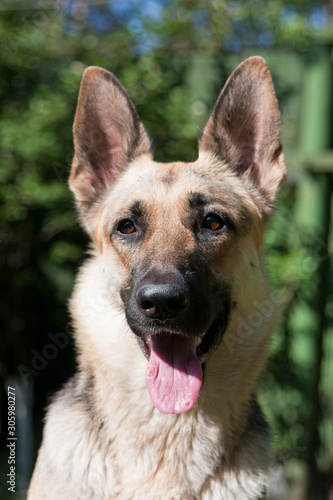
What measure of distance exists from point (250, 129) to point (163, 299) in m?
1.47

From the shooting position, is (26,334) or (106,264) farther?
(26,334)

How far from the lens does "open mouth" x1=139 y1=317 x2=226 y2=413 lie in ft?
7.61

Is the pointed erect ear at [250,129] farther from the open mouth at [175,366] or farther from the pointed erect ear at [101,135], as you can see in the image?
the open mouth at [175,366]

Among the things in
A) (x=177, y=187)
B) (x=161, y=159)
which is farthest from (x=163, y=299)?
(x=161, y=159)

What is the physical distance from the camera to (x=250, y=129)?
3061 mm

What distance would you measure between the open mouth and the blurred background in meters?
1.66

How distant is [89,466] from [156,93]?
11.5 feet

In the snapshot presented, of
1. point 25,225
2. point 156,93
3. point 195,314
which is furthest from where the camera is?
point 25,225

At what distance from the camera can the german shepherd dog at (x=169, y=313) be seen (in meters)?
2.35

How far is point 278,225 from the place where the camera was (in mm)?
4609

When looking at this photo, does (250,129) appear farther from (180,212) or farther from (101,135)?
(101,135)

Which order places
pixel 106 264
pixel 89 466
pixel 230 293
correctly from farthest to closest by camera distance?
pixel 106 264, pixel 230 293, pixel 89 466

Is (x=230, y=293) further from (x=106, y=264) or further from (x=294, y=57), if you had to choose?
(x=294, y=57)

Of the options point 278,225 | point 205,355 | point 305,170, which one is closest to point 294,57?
point 305,170
